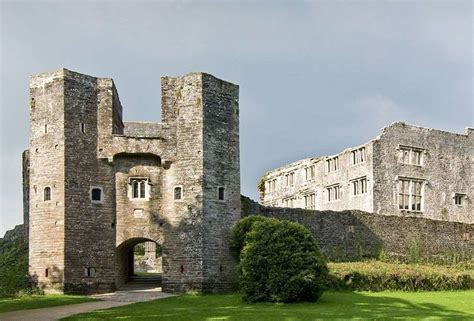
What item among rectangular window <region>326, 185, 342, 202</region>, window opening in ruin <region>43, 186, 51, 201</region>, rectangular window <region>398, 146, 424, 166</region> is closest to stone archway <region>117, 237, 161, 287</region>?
window opening in ruin <region>43, 186, 51, 201</region>

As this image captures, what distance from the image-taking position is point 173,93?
110 ft

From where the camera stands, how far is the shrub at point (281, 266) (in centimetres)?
2653

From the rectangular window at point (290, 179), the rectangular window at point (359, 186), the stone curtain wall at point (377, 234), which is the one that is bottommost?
the stone curtain wall at point (377, 234)

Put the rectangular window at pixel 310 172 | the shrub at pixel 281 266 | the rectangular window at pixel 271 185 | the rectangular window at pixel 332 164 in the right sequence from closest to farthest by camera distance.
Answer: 1. the shrub at pixel 281 266
2. the rectangular window at pixel 332 164
3. the rectangular window at pixel 310 172
4. the rectangular window at pixel 271 185

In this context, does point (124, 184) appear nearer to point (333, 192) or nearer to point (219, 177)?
point (219, 177)

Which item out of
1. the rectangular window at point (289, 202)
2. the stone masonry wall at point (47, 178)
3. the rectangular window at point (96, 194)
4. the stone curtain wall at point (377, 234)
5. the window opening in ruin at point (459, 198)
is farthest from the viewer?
the rectangular window at point (289, 202)

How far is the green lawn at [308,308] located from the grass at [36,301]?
3497 millimetres

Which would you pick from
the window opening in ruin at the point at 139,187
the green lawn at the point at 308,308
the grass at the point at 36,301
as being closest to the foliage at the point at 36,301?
the grass at the point at 36,301

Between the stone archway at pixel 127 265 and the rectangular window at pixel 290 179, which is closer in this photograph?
the stone archway at pixel 127 265

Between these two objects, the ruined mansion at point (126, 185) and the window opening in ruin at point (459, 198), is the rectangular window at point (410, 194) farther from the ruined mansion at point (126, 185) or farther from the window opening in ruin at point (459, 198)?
the ruined mansion at point (126, 185)

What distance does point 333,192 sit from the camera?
51219mm

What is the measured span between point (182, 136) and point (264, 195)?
94.4 feet

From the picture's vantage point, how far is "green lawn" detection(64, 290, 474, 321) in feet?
69.1

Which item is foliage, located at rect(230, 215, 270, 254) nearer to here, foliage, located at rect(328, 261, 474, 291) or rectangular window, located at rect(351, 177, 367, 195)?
foliage, located at rect(328, 261, 474, 291)
